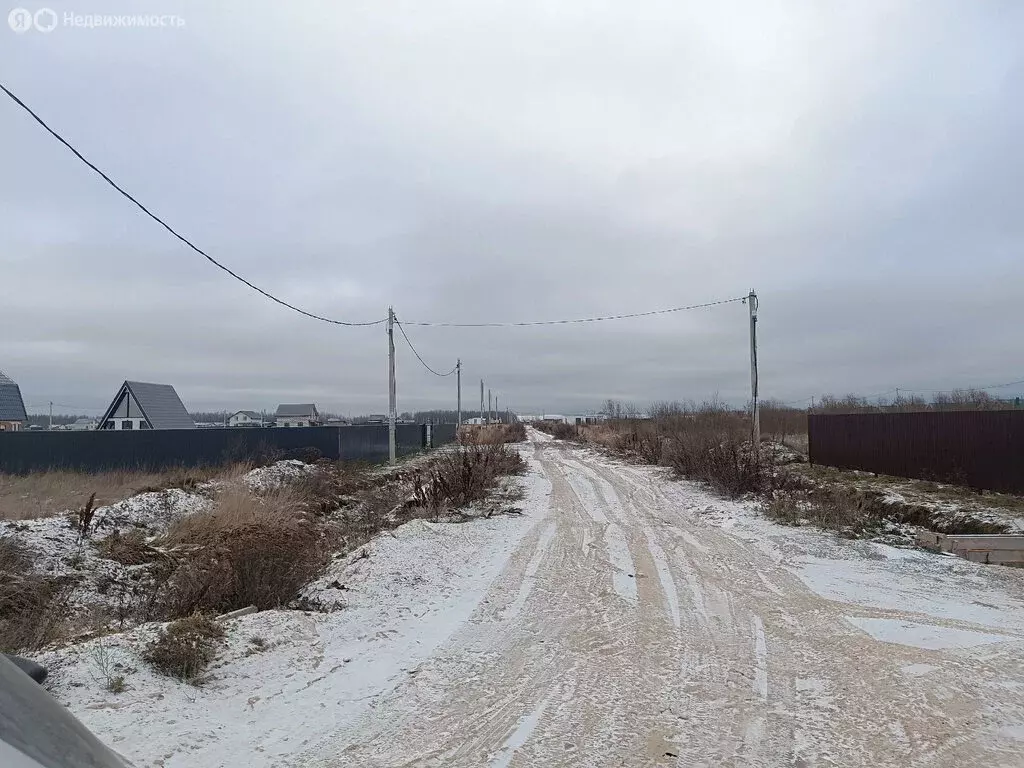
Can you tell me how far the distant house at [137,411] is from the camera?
121 ft

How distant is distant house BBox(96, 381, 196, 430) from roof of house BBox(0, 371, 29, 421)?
11849mm

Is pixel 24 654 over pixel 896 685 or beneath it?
over

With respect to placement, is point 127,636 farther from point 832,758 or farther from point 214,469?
point 214,469

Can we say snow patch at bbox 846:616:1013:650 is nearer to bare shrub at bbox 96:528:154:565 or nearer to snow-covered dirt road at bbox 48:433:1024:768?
snow-covered dirt road at bbox 48:433:1024:768

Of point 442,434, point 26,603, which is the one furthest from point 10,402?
point 26,603

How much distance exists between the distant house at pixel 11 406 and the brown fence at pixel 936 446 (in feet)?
155

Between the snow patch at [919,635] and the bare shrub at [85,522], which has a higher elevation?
the bare shrub at [85,522]

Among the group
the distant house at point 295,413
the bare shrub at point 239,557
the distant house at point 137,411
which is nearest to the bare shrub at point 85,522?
the bare shrub at point 239,557

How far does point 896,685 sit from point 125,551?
9.99 metres

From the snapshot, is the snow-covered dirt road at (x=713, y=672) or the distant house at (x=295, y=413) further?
the distant house at (x=295, y=413)

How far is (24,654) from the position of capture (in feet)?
16.1

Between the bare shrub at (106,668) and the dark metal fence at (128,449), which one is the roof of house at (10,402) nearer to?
the dark metal fence at (128,449)

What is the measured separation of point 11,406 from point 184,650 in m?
51.4

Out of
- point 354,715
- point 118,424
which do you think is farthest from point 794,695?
point 118,424
